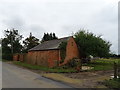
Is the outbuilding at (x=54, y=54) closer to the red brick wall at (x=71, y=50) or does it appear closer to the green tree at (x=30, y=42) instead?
the red brick wall at (x=71, y=50)

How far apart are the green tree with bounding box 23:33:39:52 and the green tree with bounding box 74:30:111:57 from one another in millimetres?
30576

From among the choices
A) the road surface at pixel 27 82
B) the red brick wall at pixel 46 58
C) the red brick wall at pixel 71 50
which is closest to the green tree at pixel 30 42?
the red brick wall at pixel 46 58

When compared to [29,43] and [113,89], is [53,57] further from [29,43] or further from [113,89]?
[29,43]

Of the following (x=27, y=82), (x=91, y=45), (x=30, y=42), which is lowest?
(x=27, y=82)

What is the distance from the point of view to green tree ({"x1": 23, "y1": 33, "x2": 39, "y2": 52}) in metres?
58.9

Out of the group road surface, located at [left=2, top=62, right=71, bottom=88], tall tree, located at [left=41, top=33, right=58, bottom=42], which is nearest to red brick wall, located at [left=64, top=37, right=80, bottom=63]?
road surface, located at [left=2, top=62, right=71, bottom=88]

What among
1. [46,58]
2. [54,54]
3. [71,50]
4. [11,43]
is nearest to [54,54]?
[54,54]

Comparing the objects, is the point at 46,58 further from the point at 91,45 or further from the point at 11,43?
the point at 11,43

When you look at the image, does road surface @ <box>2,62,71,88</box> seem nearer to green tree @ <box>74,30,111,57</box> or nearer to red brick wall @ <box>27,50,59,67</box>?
red brick wall @ <box>27,50,59,67</box>

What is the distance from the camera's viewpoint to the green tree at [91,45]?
29.1m

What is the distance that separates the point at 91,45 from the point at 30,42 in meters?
33.9

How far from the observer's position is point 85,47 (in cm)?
2925

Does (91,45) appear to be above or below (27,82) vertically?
above

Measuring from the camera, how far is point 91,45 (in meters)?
29.1
